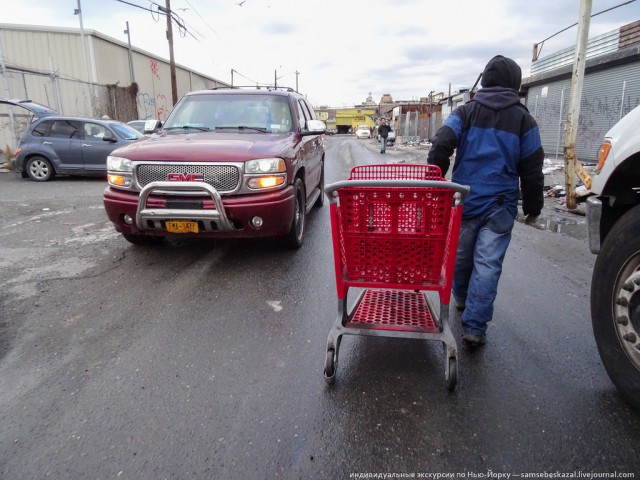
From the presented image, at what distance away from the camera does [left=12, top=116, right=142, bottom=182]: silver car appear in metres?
11.9

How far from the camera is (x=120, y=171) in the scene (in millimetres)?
4789

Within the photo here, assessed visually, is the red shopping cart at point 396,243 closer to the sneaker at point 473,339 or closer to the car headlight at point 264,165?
the sneaker at point 473,339

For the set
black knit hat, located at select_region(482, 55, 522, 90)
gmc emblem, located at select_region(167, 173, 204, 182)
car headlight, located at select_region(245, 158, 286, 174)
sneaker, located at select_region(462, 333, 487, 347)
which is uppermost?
black knit hat, located at select_region(482, 55, 522, 90)

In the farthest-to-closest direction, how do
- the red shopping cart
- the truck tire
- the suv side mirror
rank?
1. the suv side mirror
2. the red shopping cart
3. the truck tire

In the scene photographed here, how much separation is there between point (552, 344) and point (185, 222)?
3483mm

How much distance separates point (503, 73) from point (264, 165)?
2.49 meters

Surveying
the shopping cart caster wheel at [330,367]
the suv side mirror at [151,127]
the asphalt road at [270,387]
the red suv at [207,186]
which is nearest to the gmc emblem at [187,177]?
the red suv at [207,186]

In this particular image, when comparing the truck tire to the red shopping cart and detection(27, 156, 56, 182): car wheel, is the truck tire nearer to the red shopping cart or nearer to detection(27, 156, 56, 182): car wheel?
the red shopping cart

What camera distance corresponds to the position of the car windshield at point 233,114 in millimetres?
5895

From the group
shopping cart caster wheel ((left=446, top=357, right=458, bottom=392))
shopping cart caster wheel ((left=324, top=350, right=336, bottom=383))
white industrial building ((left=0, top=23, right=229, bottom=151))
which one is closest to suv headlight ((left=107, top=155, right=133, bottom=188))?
shopping cart caster wheel ((left=324, top=350, right=336, bottom=383))

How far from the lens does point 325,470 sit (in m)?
2.04

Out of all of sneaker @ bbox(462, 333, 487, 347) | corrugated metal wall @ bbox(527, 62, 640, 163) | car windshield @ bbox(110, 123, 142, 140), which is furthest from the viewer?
corrugated metal wall @ bbox(527, 62, 640, 163)

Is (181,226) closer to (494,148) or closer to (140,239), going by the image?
(140,239)

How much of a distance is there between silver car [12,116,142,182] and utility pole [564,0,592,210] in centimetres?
1056
